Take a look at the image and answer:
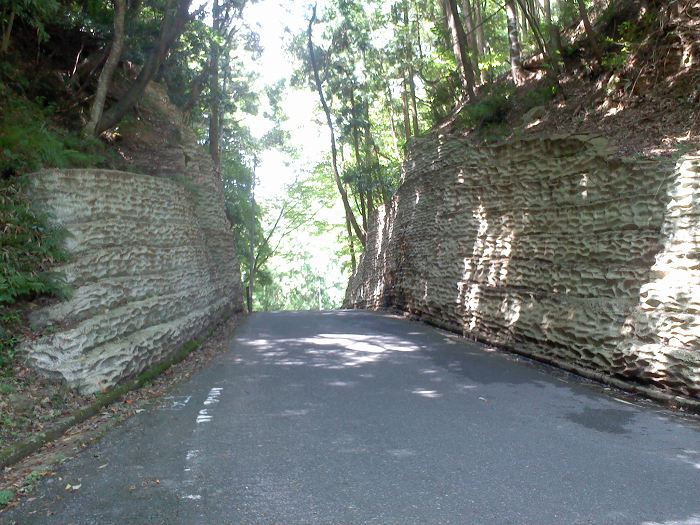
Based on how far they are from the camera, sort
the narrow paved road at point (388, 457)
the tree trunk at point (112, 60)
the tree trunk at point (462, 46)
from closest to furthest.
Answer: the narrow paved road at point (388, 457) < the tree trunk at point (112, 60) < the tree trunk at point (462, 46)

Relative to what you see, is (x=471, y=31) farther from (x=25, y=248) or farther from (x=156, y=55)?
(x=25, y=248)

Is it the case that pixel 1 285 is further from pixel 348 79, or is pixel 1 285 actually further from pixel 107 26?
pixel 348 79

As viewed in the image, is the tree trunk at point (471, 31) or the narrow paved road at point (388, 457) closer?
the narrow paved road at point (388, 457)

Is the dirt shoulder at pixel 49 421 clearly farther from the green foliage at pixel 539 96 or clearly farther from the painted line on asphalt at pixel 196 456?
the green foliage at pixel 539 96

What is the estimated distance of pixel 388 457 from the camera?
5.52m

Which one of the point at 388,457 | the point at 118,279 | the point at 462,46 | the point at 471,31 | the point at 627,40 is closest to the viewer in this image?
the point at 388,457

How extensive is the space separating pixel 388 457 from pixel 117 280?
237 inches

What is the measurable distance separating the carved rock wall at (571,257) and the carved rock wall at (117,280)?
641 cm

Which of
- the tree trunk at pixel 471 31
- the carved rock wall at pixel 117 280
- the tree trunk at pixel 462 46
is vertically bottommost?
the carved rock wall at pixel 117 280

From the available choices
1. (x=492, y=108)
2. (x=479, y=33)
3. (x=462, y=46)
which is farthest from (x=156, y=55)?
(x=479, y=33)

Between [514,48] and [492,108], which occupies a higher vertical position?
[514,48]

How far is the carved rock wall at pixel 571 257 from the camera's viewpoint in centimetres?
761

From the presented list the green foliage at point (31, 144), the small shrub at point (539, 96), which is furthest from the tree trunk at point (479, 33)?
the green foliage at point (31, 144)

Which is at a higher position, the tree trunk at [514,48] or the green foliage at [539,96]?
the tree trunk at [514,48]
